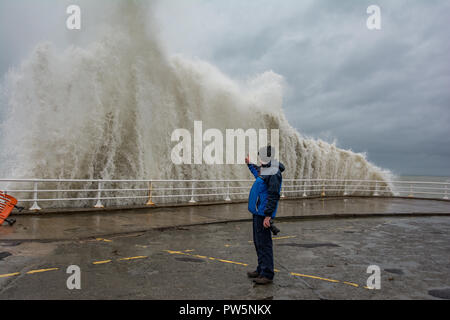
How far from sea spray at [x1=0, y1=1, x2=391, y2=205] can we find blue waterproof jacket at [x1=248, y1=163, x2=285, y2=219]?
440 inches

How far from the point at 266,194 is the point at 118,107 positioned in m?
12.4

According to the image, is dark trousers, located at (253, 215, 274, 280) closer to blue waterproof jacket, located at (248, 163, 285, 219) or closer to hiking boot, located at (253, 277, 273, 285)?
hiking boot, located at (253, 277, 273, 285)

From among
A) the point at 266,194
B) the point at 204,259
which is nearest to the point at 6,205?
the point at 204,259

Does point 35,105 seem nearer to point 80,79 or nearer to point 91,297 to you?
point 80,79

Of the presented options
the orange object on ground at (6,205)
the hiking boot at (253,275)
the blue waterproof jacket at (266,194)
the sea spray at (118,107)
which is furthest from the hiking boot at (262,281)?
the sea spray at (118,107)

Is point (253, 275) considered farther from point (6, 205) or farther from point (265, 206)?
point (6, 205)

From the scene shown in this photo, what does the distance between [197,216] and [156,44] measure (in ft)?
34.1

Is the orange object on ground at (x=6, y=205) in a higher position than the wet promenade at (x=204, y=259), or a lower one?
higher

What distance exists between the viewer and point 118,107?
15578 mm

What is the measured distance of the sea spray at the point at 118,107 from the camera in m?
13.9

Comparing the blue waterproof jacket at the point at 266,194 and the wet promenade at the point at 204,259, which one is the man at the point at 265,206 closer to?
the blue waterproof jacket at the point at 266,194

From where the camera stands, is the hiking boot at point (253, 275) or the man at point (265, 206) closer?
the man at point (265, 206)

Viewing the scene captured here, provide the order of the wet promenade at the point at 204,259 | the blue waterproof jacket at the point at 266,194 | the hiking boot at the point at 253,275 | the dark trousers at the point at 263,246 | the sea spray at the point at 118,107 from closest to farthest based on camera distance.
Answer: the wet promenade at the point at 204,259 → the blue waterproof jacket at the point at 266,194 → the dark trousers at the point at 263,246 → the hiking boot at the point at 253,275 → the sea spray at the point at 118,107
